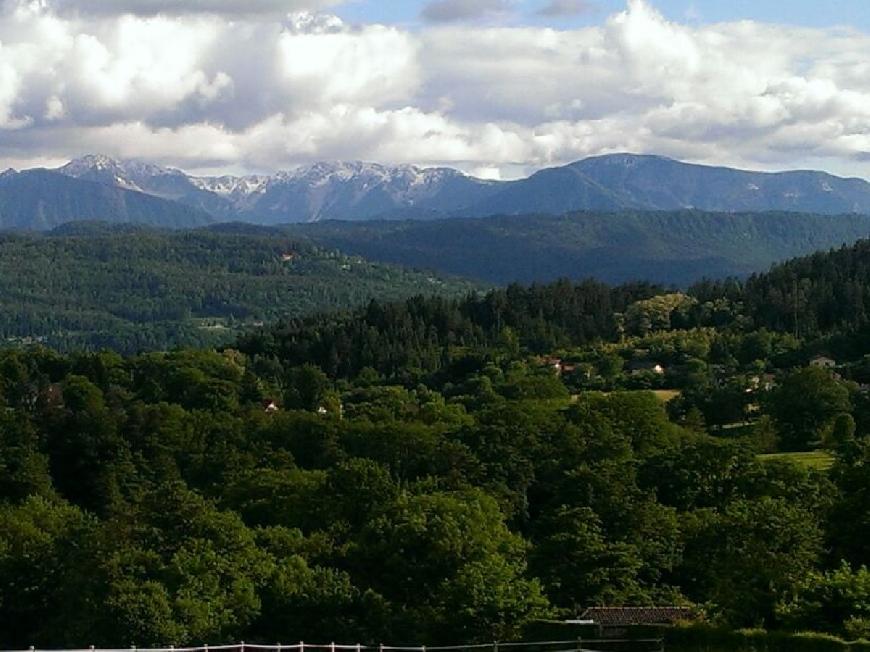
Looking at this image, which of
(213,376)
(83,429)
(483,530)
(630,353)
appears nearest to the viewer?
(483,530)

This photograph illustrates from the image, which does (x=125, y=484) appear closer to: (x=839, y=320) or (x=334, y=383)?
(x=334, y=383)

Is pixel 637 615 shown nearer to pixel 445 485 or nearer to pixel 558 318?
pixel 445 485

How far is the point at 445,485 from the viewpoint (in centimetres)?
7706

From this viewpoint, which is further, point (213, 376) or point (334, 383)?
point (334, 383)

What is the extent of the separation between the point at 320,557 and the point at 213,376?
286ft

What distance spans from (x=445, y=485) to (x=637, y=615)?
3520cm

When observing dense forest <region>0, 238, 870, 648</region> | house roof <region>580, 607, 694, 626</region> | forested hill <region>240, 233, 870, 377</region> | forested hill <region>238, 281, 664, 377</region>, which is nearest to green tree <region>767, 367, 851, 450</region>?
dense forest <region>0, 238, 870, 648</region>

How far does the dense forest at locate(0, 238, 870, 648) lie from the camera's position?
1794 inches

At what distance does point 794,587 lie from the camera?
137 feet

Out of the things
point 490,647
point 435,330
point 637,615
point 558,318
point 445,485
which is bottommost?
point 435,330

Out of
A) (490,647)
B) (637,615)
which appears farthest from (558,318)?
(490,647)

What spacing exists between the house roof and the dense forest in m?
1.11

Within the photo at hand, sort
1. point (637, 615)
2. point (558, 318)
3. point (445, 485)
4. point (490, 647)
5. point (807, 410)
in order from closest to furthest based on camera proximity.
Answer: point (490, 647) < point (637, 615) < point (445, 485) < point (807, 410) < point (558, 318)

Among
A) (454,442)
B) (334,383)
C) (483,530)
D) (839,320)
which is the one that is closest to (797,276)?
(839,320)
